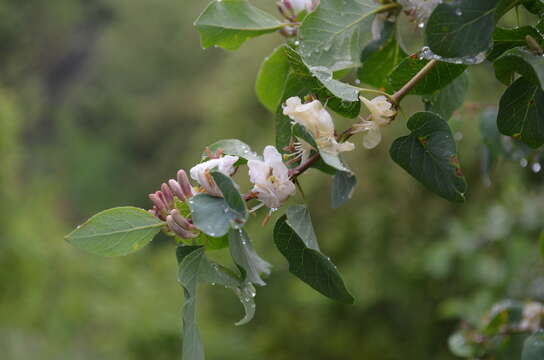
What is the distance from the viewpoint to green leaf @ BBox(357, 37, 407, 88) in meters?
0.56

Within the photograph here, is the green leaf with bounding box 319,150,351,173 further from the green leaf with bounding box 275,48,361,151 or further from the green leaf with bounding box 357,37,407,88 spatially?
the green leaf with bounding box 357,37,407,88

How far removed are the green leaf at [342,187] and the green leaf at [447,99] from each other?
0.44 feet

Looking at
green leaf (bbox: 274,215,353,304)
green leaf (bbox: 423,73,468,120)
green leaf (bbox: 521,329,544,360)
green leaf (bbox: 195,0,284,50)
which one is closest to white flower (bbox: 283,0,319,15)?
green leaf (bbox: 195,0,284,50)

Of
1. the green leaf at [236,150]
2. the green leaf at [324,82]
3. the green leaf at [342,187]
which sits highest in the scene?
the green leaf at [324,82]

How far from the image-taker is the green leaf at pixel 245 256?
A: 37 centimetres

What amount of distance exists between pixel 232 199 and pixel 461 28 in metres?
0.18

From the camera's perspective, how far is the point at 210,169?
385 mm

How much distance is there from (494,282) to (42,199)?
435 centimetres

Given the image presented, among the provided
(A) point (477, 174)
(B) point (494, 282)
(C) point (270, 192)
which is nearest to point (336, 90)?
(C) point (270, 192)

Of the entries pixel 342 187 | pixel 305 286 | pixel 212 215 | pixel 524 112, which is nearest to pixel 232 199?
pixel 212 215

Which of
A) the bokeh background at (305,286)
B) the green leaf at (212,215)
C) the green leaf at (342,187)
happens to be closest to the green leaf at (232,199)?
the green leaf at (212,215)

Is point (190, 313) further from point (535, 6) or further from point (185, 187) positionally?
point (535, 6)

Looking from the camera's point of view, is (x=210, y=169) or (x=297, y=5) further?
(x=297, y=5)

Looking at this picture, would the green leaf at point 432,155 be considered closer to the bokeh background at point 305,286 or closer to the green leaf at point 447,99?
the green leaf at point 447,99
